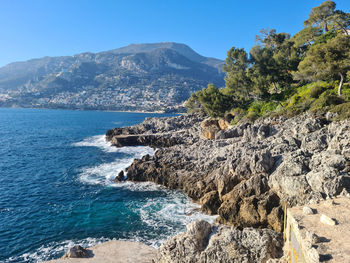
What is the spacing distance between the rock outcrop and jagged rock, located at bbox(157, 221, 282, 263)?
3.78m

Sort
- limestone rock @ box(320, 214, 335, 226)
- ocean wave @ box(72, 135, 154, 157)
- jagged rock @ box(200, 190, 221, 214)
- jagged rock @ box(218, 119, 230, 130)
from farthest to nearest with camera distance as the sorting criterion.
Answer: jagged rock @ box(218, 119, 230, 130), ocean wave @ box(72, 135, 154, 157), jagged rock @ box(200, 190, 221, 214), limestone rock @ box(320, 214, 335, 226)

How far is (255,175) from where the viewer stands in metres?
19.0

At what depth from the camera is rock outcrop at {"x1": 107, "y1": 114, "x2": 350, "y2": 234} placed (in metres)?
15.5

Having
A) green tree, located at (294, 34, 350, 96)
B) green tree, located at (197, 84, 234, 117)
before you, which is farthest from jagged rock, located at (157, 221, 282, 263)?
green tree, located at (197, 84, 234, 117)

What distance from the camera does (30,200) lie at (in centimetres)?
2402

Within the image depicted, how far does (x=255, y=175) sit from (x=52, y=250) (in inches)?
646

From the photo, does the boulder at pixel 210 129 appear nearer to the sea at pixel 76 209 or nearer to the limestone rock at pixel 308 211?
the sea at pixel 76 209

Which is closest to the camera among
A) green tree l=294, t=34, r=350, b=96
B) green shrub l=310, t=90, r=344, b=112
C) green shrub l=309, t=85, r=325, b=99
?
green shrub l=310, t=90, r=344, b=112

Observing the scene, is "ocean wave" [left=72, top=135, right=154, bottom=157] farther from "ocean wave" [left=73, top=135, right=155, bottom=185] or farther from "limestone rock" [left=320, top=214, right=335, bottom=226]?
"limestone rock" [left=320, top=214, right=335, bottom=226]

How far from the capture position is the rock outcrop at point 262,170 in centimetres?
1545

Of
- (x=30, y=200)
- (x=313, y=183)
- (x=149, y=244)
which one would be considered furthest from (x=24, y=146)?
(x=313, y=183)

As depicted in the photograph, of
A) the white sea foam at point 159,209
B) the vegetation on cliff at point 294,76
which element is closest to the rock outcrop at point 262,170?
the white sea foam at point 159,209

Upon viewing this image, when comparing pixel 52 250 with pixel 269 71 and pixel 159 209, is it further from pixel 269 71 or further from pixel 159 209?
pixel 269 71

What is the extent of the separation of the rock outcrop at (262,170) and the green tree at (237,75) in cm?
1604
